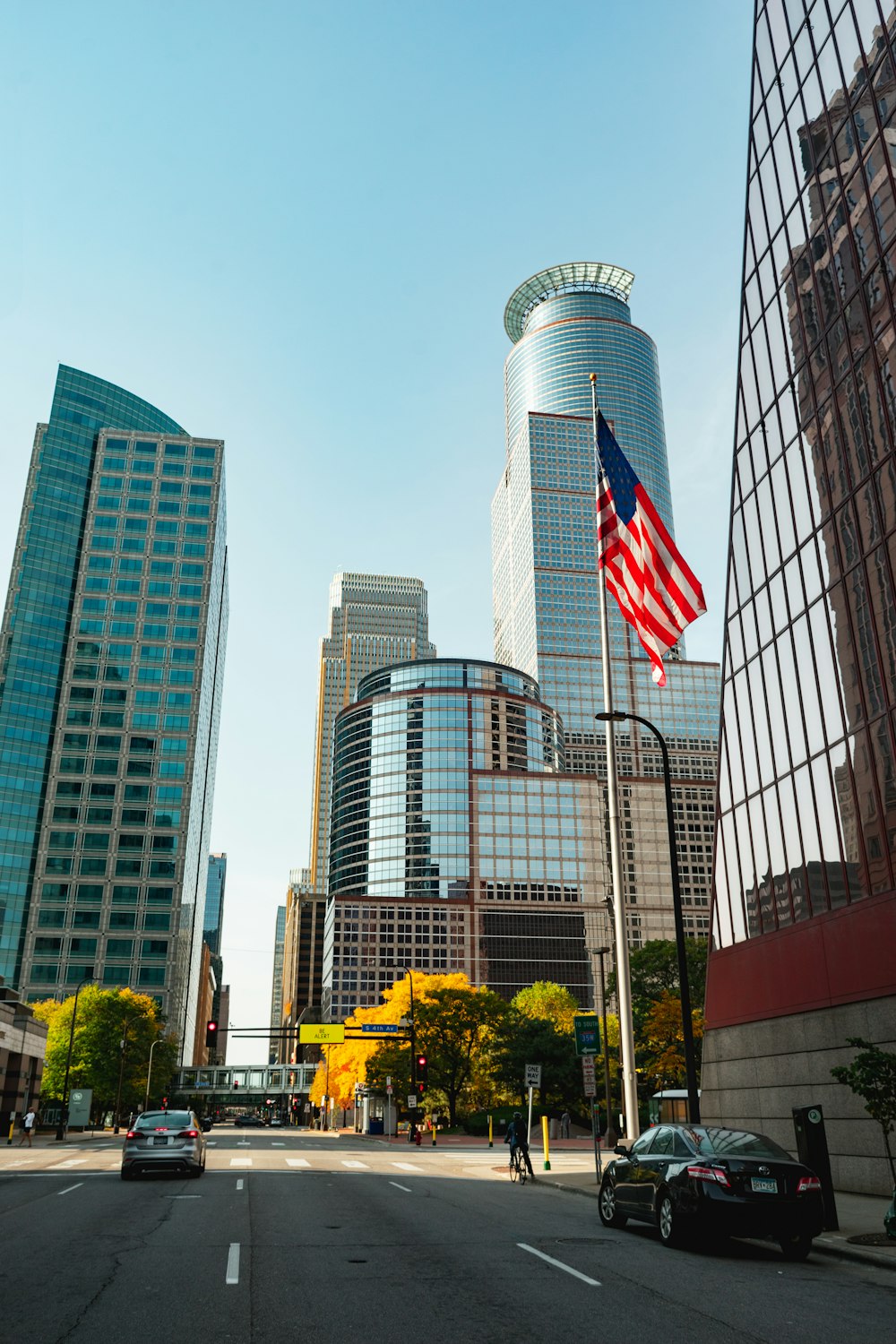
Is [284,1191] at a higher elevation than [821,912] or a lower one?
lower

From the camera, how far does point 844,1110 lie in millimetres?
22641

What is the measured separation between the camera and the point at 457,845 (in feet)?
562

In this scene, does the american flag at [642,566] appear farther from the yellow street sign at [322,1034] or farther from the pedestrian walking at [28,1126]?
the yellow street sign at [322,1034]

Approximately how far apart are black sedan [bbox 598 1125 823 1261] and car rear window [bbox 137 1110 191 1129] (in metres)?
15.6

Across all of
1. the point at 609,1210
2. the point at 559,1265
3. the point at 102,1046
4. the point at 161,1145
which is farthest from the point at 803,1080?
the point at 102,1046

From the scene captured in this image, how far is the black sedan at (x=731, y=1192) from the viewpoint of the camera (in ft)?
42.1

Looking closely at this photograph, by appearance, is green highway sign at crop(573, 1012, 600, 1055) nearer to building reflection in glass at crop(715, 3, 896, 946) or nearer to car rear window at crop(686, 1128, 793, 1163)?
building reflection in glass at crop(715, 3, 896, 946)

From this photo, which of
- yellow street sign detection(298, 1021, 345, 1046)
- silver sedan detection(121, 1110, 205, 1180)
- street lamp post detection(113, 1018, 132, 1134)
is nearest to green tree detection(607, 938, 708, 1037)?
yellow street sign detection(298, 1021, 345, 1046)

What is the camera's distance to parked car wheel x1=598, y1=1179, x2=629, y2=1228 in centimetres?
1612

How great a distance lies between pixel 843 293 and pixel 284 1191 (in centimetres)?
2689

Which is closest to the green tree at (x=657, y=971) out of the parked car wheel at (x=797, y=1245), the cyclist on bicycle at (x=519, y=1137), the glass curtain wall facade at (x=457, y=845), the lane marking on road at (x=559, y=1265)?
the cyclist on bicycle at (x=519, y=1137)

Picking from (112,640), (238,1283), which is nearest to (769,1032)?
(238,1283)

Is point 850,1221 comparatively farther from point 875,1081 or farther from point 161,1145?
point 161,1145

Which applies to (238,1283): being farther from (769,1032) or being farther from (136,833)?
(136,833)
